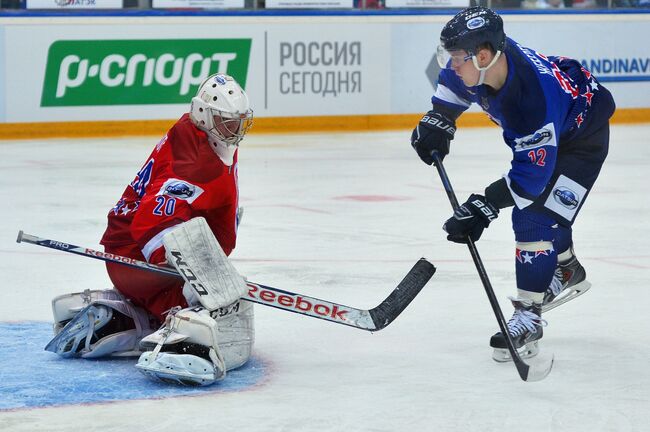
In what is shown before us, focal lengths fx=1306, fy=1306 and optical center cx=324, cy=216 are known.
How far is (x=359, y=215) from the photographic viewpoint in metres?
7.14

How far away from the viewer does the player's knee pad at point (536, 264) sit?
3926mm

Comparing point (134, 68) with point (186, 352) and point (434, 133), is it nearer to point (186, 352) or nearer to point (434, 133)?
point (434, 133)

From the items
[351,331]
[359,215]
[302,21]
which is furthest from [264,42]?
[351,331]

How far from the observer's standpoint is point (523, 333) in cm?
388

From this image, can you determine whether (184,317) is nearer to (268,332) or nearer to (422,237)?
(268,332)

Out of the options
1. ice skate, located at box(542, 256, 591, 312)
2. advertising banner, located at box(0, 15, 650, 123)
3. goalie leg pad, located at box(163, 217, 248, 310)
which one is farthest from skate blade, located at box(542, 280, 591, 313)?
advertising banner, located at box(0, 15, 650, 123)

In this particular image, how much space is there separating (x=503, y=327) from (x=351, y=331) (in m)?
0.69

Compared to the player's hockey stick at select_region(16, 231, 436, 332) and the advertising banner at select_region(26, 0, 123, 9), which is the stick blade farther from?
the advertising banner at select_region(26, 0, 123, 9)

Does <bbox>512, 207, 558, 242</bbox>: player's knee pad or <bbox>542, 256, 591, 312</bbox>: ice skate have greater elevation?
<bbox>512, 207, 558, 242</bbox>: player's knee pad

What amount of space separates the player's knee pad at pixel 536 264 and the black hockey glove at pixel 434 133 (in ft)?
1.39

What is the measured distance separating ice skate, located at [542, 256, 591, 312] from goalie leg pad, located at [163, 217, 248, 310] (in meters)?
1.21

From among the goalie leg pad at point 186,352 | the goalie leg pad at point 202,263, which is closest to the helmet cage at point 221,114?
the goalie leg pad at point 202,263

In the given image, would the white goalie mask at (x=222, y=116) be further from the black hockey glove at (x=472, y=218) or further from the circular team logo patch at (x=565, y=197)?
the circular team logo patch at (x=565, y=197)

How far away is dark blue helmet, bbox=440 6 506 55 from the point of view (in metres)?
3.71
